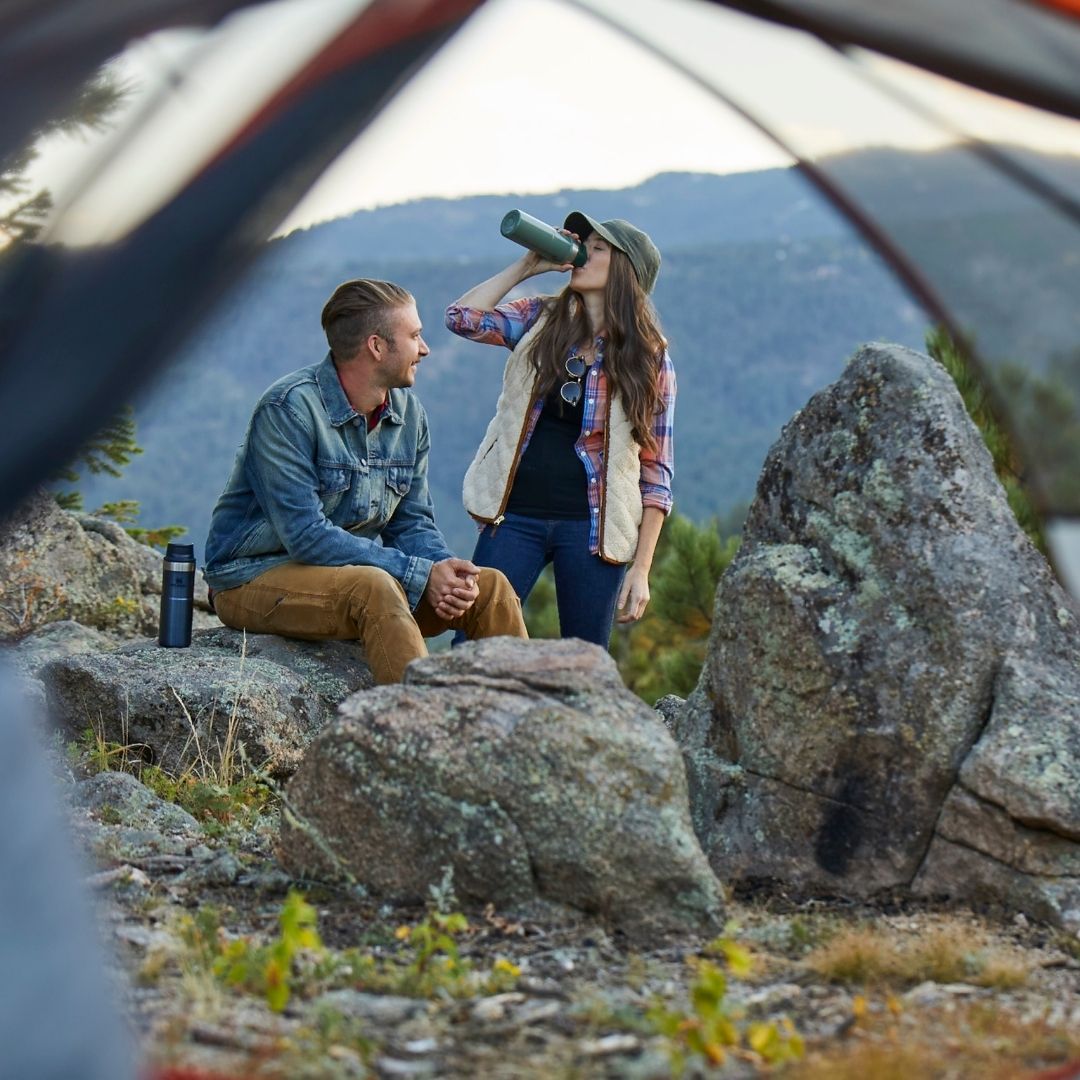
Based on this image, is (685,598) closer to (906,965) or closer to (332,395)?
(332,395)

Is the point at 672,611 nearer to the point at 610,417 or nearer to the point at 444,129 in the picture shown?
the point at 610,417

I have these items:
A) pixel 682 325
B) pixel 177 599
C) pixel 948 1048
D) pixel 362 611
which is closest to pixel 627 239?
pixel 362 611

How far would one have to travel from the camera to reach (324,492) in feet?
19.1

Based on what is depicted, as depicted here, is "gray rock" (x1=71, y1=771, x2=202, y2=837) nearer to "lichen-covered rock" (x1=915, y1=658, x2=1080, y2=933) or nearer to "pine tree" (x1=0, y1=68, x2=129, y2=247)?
"pine tree" (x1=0, y1=68, x2=129, y2=247)

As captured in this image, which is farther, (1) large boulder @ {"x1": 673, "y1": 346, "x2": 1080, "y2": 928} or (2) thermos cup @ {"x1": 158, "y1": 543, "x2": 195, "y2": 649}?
(2) thermos cup @ {"x1": 158, "y1": 543, "x2": 195, "y2": 649}

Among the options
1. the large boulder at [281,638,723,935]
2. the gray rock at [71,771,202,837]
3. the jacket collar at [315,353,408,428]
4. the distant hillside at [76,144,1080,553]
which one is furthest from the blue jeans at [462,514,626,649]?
the distant hillside at [76,144,1080,553]

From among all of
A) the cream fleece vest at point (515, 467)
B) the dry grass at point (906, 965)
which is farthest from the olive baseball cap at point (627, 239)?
the dry grass at point (906, 965)

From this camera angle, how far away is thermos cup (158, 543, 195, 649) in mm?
6207

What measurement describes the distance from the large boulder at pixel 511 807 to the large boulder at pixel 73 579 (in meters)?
4.27

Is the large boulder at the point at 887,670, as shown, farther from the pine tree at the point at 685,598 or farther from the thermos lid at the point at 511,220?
the pine tree at the point at 685,598

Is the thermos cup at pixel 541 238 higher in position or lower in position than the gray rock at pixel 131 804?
higher

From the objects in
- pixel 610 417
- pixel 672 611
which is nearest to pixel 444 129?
pixel 672 611

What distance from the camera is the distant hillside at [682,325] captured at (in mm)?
97062

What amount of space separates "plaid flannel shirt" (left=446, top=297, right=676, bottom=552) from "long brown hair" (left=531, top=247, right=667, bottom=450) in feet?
0.19
